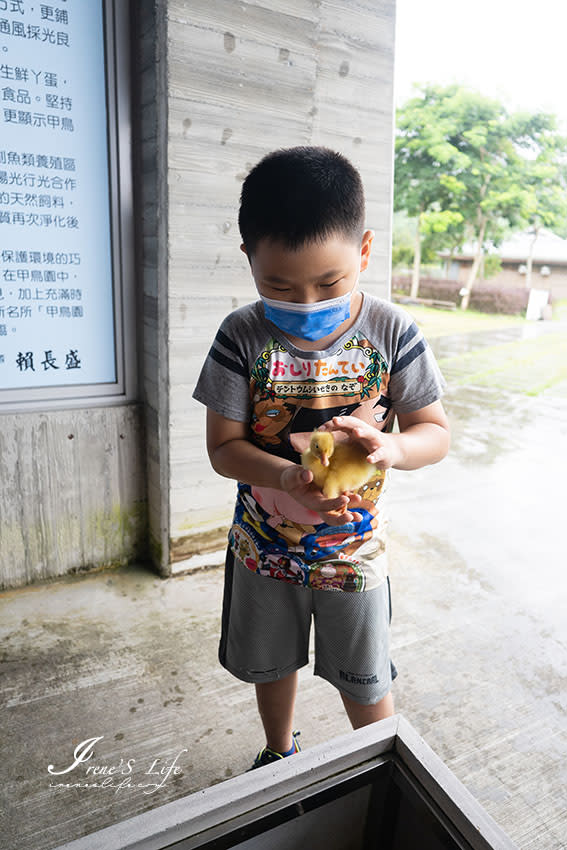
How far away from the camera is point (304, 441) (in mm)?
1228

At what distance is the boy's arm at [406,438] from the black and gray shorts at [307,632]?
1.06 ft

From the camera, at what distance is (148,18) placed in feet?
7.61

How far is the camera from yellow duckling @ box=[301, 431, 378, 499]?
109cm

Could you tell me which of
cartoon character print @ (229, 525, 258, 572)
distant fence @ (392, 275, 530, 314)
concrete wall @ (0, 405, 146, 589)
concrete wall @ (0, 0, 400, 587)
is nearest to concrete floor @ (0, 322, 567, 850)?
concrete wall @ (0, 405, 146, 589)

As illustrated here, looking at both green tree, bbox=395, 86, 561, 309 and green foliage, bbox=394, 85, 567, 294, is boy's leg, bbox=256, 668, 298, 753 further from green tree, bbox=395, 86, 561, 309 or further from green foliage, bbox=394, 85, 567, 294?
green foliage, bbox=394, 85, 567, 294

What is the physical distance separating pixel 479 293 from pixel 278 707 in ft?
42.1

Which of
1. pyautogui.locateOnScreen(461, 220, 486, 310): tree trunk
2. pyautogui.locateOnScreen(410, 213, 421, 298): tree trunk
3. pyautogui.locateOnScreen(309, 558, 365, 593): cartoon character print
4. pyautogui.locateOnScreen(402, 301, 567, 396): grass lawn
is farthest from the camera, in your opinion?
pyautogui.locateOnScreen(410, 213, 421, 298): tree trunk

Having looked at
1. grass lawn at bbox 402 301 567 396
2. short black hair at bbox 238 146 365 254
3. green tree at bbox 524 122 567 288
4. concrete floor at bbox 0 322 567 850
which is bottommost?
concrete floor at bbox 0 322 567 850

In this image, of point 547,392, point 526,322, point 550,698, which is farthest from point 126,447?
point 526,322

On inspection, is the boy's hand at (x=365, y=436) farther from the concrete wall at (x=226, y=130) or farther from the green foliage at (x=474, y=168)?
the green foliage at (x=474, y=168)

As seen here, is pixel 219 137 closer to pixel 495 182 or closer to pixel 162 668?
pixel 162 668

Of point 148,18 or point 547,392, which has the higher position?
point 148,18

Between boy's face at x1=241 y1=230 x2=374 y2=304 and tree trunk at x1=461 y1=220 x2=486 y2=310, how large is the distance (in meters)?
12.9

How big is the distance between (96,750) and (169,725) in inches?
8.7
